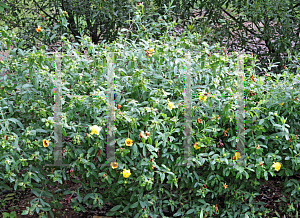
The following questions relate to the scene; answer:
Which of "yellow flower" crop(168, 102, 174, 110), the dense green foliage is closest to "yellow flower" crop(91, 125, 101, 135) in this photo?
"yellow flower" crop(168, 102, 174, 110)

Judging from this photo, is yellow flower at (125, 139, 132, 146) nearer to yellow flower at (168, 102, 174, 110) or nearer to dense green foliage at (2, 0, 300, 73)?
yellow flower at (168, 102, 174, 110)

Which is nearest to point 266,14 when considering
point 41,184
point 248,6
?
point 248,6

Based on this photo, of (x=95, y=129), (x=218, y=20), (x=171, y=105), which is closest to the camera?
(x=95, y=129)

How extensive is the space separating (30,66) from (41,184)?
92 centimetres

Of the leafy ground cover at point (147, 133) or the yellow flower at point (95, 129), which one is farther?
the leafy ground cover at point (147, 133)

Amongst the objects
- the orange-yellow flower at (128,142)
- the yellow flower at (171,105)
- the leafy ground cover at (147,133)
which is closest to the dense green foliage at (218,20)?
the leafy ground cover at (147,133)

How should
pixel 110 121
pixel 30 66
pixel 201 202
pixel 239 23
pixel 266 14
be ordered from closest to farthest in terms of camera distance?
pixel 110 121 < pixel 30 66 < pixel 201 202 < pixel 266 14 < pixel 239 23

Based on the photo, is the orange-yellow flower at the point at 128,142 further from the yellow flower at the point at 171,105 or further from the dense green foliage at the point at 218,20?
the dense green foliage at the point at 218,20

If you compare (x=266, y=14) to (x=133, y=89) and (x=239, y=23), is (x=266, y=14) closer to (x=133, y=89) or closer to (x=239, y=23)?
(x=239, y=23)

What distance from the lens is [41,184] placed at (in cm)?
248

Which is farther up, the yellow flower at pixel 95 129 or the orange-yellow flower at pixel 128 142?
the yellow flower at pixel 95 129

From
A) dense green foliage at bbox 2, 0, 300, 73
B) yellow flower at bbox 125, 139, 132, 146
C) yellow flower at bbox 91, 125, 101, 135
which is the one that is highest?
dense green foliage at bbox 2, 0, 300, 73

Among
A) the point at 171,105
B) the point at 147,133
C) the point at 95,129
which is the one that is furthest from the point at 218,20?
the point at 95,129

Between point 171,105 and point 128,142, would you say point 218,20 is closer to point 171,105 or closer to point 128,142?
point 171,105
